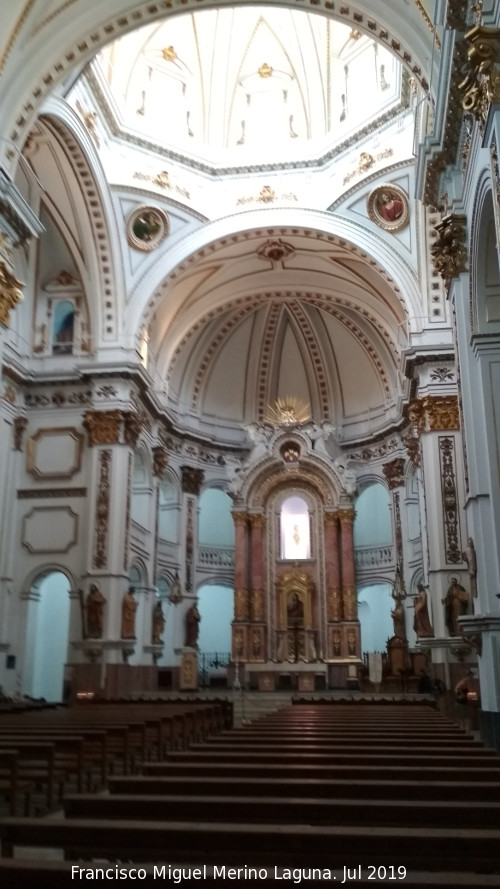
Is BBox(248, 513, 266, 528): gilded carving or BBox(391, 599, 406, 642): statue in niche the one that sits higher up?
BBox(248, 513, 266, 528): gilded carving

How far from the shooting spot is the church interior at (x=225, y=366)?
18.4m

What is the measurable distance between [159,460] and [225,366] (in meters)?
6.23

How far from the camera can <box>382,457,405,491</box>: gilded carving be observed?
24578mm

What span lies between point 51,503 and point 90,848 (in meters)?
18.0

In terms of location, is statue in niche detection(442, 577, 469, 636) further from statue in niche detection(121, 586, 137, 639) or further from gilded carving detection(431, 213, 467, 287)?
gilded carving detection(431, 213, 467, 287)

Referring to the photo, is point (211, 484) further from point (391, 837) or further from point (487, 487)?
point (391, 837)

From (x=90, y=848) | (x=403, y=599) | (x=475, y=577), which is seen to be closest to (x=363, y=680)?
(x=403, y=599)

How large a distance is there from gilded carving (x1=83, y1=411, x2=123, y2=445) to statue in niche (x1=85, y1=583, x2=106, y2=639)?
3.93 m

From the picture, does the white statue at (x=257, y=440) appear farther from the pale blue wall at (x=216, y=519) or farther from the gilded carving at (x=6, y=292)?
the gilded carving at (x=6, y=292)

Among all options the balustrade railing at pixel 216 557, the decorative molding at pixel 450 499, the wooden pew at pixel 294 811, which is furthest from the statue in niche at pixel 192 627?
the wooden pew at pixel 294 811

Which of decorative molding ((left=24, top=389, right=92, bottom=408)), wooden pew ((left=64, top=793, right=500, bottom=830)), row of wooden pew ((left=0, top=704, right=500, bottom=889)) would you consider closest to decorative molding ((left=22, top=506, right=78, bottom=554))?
decorative molding ((left=24, top=389, right=92, bottom=408))

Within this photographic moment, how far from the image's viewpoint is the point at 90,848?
9.09 ft

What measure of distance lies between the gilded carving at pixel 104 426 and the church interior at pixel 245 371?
8cm

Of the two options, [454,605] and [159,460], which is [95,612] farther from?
[454,605]
